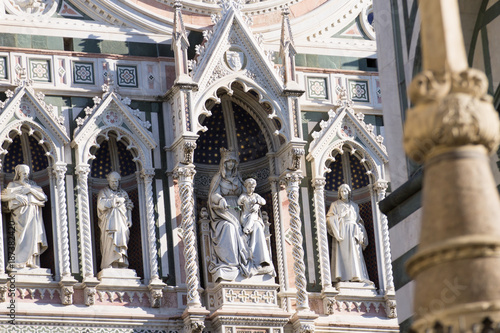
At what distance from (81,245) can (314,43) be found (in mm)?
5387

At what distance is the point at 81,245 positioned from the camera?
66.3 feet

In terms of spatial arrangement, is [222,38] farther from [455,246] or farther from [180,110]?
[455,246]

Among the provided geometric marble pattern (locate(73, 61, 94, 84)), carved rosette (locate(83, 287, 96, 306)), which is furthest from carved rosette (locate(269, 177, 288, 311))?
geometric marble pattern (locate(73, 61, 94, 84))

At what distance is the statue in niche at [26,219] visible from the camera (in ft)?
65.3

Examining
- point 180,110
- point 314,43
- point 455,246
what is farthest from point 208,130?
point 455,246

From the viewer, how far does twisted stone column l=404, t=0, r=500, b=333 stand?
5277 millimetres

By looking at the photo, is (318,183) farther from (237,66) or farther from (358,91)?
(237,66)

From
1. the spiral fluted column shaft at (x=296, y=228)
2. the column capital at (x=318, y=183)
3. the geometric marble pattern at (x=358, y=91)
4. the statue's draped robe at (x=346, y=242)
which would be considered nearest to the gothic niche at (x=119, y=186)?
the spiral fluted column shaft at (x=296, y=228)

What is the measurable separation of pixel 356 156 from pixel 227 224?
275 centimetres

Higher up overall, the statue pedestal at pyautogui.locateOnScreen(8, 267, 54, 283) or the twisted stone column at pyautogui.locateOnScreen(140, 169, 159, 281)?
the twisted stone column at pyautogui.locateOnScreen(140, 169, 159, 281)

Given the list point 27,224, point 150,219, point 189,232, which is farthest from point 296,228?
point 27,224

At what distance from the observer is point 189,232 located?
20.6m

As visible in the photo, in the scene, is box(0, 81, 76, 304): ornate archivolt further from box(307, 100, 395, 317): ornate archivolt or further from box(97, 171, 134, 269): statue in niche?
box(307, 100, 395, 317): ornate archivolt

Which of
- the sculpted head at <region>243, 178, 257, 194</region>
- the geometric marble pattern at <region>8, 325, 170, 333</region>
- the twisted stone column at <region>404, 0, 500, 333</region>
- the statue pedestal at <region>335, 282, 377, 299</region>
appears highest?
the sculpted head at <region>243, 178, 257, 194</region>
